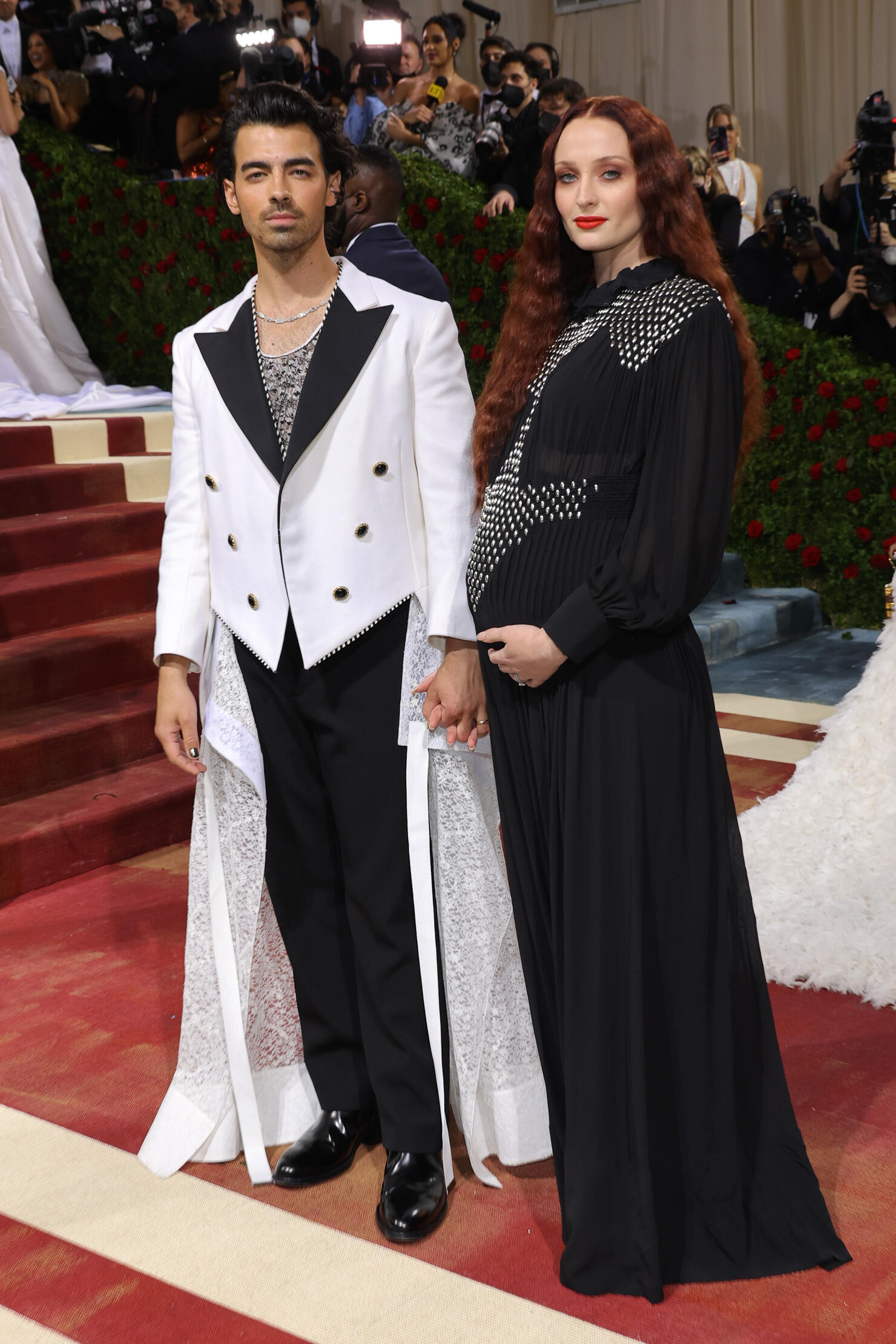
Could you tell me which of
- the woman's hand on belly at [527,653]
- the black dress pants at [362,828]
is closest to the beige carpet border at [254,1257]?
the black dress pants at [362,828]

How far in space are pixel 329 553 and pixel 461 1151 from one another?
3.83 ft

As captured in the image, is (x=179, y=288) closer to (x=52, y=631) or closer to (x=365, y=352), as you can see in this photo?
(x=52, y=631)

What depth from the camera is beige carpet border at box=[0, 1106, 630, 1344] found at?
201 centimetres

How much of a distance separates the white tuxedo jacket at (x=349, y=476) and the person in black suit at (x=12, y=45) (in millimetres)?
6812

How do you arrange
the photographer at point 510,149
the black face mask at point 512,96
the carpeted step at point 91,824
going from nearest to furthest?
the carpeted step at point 91,824 → the photographer at point 510,149 → the black face mask at point 512,96

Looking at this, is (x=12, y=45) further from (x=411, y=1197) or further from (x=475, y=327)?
(x=411, y=1197)

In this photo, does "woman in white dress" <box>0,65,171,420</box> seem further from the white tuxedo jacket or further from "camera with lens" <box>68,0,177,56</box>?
the white tuxedo jacket

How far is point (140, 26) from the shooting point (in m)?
8.39

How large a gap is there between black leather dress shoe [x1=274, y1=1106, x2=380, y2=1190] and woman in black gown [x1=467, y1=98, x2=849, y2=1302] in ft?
1.84

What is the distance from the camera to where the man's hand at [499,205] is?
7.26 m

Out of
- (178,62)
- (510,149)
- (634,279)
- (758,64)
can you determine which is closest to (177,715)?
(634,279)

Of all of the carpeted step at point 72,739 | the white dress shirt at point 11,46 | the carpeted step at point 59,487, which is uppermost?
the white dress shirt at point 11,46

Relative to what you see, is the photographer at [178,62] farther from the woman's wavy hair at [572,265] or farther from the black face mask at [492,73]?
the woman's wavy hair at [572,265]

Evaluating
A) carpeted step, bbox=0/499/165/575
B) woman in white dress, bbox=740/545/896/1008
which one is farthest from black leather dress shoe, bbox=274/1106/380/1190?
carpeted step, bbox=0/499/165/575
